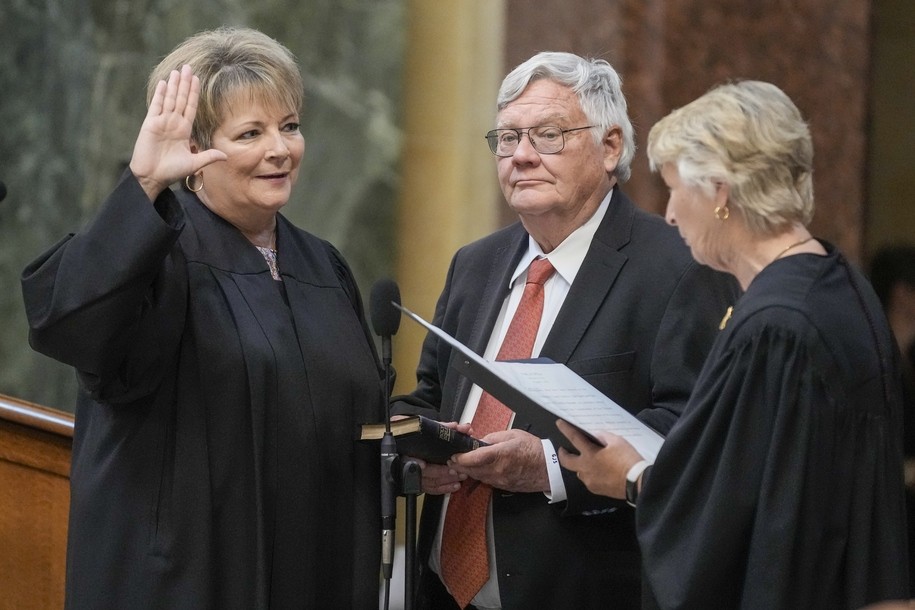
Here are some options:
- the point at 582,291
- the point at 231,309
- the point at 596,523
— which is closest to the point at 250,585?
the point at 231,309

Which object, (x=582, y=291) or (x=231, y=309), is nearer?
(x=231, y=309)

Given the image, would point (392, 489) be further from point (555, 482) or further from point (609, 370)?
point (609, 370)

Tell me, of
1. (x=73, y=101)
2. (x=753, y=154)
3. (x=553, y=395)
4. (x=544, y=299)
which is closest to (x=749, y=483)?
(x=553, y=395)

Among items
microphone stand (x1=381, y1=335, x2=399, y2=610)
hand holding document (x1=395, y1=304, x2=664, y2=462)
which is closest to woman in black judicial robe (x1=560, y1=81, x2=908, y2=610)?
hand holding document (x1=395, y1=304, x2=664, y2=462)

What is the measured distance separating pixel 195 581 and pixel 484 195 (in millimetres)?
3288

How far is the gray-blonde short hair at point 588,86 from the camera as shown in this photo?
3.77 meters

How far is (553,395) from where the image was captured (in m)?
3.10

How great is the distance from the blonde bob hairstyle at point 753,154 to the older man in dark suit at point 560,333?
693 millimetres

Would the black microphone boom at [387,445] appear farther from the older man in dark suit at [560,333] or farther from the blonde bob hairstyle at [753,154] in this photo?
the blonde bob hairstyle at [753,154]

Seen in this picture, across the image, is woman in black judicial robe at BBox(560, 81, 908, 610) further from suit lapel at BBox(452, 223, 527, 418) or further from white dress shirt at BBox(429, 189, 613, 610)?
suit lapel at BBox(452, 223, 527, 418)

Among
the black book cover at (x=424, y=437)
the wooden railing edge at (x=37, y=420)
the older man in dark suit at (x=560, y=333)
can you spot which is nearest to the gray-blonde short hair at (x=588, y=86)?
the older man in dark suit at (x=560, y=333)

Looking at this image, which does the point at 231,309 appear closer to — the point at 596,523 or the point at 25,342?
the point at 596,523

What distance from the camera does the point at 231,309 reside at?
3.25 metres

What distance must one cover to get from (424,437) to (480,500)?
0.38 metres
